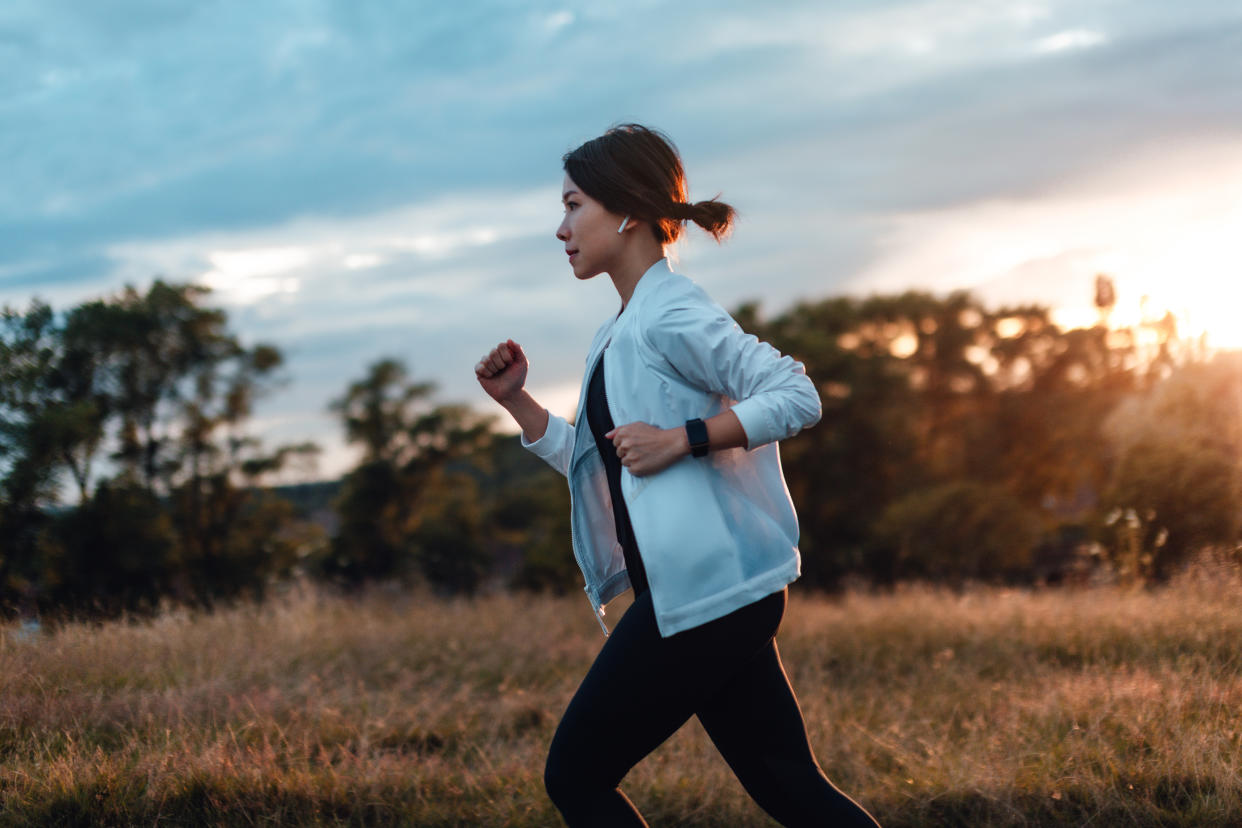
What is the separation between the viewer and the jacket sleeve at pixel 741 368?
79.4 inches

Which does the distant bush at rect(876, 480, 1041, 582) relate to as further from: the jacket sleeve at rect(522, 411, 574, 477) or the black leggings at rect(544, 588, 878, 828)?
the black leggings at rect(544, 588, 878, 828)

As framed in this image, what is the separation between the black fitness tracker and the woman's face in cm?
53

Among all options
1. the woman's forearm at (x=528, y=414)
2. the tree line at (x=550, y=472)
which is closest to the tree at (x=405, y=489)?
the tree line at (x=550, y=472)

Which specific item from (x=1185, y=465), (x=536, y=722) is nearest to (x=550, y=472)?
(x=1185, y=465)

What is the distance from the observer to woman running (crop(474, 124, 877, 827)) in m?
2.02

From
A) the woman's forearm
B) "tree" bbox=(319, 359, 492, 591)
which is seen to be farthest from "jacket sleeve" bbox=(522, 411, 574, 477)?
"tree" bbox=(319, 359, 492, 591)

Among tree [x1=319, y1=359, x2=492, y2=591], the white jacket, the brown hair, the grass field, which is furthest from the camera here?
tree [x1=319, y1=359, x2=492, y2=591]

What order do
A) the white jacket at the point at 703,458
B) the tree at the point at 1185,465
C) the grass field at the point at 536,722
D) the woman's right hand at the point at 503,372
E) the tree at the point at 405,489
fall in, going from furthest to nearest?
the tree at the point at 405,489
the tree at the point at 1185,465
the grass field at the point at 536,722
the woman's right hand at the point at 503,372
the white jacket at the point at 703,458

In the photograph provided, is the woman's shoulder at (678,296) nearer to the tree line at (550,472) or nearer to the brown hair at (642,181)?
the brown hair at (642,181)

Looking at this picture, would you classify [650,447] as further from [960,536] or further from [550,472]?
[550,472]

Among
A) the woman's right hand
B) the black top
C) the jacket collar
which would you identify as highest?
the jacket collar

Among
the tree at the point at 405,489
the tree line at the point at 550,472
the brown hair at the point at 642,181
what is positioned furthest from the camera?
the tree at the point at 405,489

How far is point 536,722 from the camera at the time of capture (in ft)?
17.0

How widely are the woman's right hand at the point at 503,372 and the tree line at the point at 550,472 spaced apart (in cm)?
525
